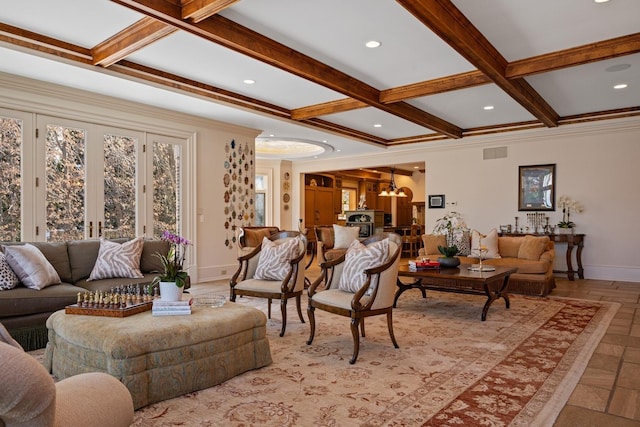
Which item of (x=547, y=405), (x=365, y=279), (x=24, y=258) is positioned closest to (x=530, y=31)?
(x=365, y=279)

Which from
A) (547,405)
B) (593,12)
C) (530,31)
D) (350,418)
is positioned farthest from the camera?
(530,31)

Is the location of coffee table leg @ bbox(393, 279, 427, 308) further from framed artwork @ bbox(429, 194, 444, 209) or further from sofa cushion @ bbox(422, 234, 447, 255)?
framed artwork @ bbox(429, 194, 444, 209)

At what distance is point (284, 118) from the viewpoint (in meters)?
6.73

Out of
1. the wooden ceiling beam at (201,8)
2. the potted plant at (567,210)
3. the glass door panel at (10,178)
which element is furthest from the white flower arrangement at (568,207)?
the glass door panel at (10,178)

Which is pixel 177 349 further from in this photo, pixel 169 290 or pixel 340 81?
pixel 340 81

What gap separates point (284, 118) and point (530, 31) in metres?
3.82

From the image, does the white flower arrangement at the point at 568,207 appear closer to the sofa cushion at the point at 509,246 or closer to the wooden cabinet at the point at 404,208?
the sofa cushion at the point at 509,246

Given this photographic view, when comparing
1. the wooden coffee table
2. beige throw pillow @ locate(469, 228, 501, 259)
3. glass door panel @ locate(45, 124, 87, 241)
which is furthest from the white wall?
glass door panel @ locate(45, 124, 87, 241)

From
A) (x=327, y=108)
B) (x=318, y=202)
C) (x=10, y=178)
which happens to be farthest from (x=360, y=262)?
(x=318, y=202)

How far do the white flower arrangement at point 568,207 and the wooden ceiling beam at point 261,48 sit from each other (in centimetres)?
379

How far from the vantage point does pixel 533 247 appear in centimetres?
615

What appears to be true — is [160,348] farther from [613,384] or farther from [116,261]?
[613,384]

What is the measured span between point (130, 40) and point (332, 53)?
6.41 ft

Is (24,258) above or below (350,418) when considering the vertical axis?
above
